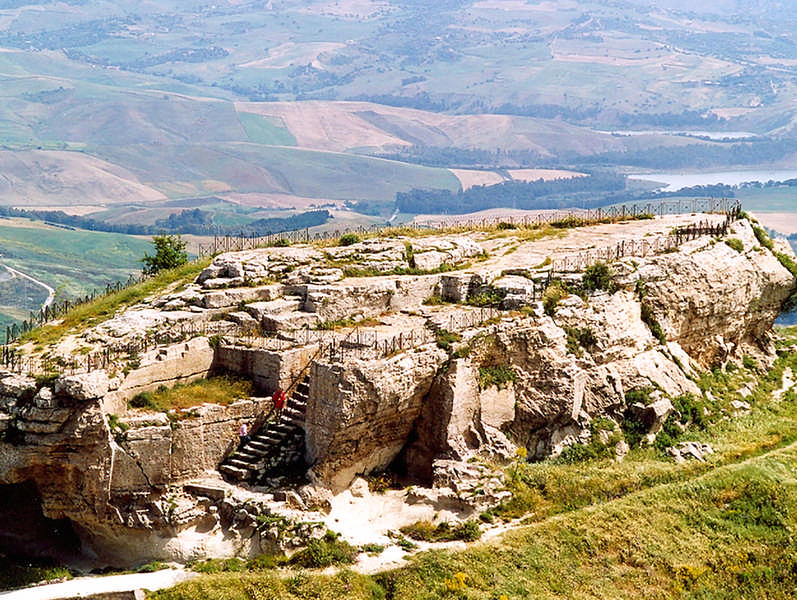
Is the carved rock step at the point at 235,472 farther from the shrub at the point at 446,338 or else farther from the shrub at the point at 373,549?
the shrub at the point at 446,338

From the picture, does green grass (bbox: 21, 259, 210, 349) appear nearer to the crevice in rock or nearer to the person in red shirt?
the crevice in rock

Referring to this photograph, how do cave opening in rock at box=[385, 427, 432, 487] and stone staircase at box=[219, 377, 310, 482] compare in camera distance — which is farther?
cave opening in rock at box=[385, 427, 432, 487]

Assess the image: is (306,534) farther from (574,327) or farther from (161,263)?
(161,263)

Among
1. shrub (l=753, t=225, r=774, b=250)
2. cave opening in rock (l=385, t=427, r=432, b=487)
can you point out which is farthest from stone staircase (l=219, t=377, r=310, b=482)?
shrub (l=753, t=225, r=774, b=250)

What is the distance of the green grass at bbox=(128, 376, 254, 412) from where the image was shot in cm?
2450

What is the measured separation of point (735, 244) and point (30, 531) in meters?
23.0

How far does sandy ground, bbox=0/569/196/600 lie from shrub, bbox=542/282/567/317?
473 inches

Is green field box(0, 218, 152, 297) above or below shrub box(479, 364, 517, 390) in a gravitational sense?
below

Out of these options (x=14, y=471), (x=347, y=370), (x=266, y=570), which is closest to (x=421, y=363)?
(x=347, y=370)

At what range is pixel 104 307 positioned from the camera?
29.1 m

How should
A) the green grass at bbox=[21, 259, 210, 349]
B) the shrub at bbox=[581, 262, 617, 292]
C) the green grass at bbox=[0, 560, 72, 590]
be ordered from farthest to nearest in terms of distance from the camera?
the shrub at bbox=[581, 262, 617, 292], the green grass at bbox=[21, 259, 210, 349], the green grass at bbox=[0, 560, 72, 590]

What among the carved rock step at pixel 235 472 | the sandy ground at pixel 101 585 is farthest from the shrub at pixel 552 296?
the sandy ground at pixel 101 585

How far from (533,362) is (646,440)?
3705mm

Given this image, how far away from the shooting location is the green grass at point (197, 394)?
24.5 m
